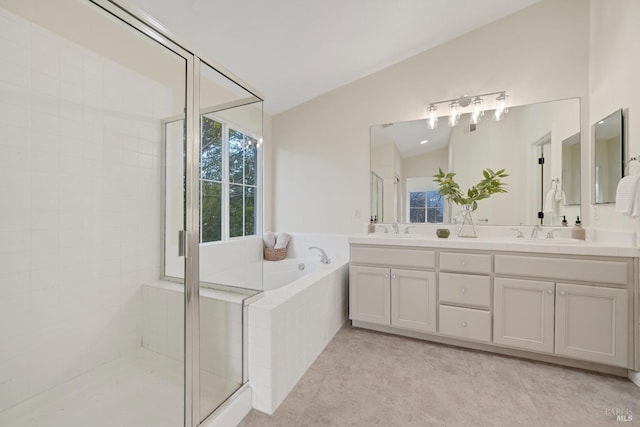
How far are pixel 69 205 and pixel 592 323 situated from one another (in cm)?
344

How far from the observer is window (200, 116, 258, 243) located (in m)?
1.62

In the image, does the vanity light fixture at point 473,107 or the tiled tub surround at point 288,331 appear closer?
the tiled tub surround at point 288,331

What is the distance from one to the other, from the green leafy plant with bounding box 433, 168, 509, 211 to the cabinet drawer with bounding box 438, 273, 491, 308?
2.32 feet

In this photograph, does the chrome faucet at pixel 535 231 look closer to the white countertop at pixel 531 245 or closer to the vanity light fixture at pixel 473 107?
the white countertop at pixel 531 245

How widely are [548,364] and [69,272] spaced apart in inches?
130

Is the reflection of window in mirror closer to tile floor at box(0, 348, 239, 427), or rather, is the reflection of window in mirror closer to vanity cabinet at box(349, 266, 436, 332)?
vanity cabinet at box(349, 266, 436, 332)

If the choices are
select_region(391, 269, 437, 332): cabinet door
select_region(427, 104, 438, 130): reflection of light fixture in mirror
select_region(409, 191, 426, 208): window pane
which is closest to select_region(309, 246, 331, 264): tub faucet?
select_region(391, 269, 437, 332): cabinet door

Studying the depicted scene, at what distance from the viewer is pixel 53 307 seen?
62.5 inches

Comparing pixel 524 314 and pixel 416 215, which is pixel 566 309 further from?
pixel 416 215

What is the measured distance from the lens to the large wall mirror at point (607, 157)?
74.0 inches

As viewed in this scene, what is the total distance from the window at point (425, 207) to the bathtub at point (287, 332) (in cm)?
106

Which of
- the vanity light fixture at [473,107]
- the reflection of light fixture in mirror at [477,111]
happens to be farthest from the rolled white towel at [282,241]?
the reflection of light fixture in mirror at [477,111]

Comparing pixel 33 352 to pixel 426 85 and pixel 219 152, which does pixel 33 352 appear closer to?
pixel 219 152

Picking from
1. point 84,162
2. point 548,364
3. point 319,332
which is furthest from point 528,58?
point 84,162
